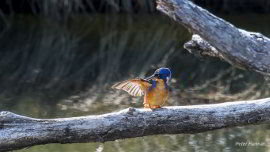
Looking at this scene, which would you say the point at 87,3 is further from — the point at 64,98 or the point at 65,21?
the point at 64,98

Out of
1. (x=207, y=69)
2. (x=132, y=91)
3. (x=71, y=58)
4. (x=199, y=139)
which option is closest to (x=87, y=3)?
(x=71, y=58)

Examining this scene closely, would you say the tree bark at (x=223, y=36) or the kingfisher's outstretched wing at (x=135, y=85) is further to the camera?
the kingfisher's outstretched wing at (x=135, y=85)

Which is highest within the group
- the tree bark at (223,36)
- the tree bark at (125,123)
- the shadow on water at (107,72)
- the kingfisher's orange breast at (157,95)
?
the tree bark at (223,36)

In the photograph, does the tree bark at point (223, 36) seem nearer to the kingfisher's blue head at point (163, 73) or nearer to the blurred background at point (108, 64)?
the kingfisher's blue head at point (163, 73)

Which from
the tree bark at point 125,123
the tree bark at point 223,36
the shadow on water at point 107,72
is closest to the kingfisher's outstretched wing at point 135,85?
the tree bark at point 125,123

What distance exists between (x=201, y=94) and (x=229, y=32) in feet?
10.2

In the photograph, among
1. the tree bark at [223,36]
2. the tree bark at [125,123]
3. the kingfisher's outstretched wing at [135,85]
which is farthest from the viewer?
the kingfisher's outstretched wing at [135,85]

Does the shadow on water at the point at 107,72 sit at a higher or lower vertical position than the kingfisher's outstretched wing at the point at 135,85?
lower

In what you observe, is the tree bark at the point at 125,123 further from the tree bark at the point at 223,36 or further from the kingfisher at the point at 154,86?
the tree bark at the point at 223,36

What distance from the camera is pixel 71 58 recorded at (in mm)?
9344

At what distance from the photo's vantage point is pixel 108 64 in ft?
29.4

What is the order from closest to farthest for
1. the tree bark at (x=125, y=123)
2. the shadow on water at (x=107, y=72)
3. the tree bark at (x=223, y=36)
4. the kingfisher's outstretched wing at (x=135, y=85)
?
the tree bark at (x=125, y=123), the tree bark at (x=223, y=36), the kingfisher's outstretched wing at (x=135, y=85), the shadow on water at (x=107, y=72)

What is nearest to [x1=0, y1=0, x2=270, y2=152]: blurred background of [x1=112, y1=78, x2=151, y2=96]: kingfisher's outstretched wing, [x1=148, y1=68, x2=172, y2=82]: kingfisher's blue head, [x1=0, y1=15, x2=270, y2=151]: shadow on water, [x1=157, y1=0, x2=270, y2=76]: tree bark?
[x1=0, y1=15, x2=270, y2=151]: shadow on water

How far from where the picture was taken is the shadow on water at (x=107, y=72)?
19.7ft
